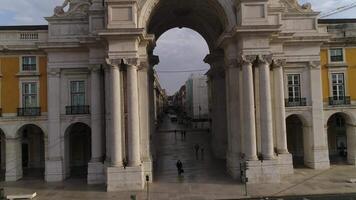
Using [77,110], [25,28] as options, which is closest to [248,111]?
[77,110]

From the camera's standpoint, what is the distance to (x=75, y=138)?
138 ft

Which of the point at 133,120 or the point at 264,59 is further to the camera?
the point at 264,59

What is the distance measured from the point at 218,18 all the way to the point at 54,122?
59.0ft

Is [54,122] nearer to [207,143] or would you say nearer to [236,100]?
[236,100]

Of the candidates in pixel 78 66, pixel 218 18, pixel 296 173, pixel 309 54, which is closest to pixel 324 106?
pixel 309 54

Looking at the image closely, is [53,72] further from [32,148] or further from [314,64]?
[314,64]

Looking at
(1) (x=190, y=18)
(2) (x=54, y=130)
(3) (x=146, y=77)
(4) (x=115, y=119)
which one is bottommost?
(2) (x=54, y=130)

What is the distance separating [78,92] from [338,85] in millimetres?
24688

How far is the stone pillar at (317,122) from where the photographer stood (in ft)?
123

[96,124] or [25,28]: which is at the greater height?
[25,28]

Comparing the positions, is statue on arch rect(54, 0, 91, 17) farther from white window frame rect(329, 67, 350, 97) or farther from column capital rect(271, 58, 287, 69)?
white window frame rect(329, 67, 350, 97)

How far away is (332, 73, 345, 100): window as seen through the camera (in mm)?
39188

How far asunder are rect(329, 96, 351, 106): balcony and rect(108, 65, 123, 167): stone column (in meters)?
20.4

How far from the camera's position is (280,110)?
116ft
